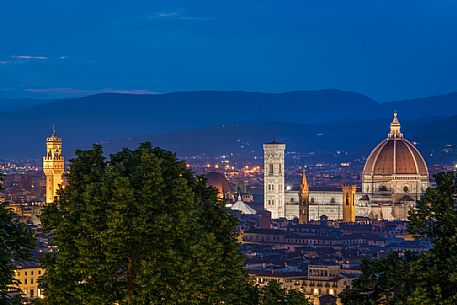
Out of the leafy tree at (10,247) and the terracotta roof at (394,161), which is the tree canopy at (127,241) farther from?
the terracotta roof at (394,161)

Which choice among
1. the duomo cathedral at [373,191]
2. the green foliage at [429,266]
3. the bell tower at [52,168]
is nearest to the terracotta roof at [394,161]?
the duomo cathedral at [373,191]

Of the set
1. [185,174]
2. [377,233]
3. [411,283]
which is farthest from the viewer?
[377,233]

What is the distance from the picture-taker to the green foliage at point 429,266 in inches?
792

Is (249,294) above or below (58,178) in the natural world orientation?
below

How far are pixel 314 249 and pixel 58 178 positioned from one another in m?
27.1

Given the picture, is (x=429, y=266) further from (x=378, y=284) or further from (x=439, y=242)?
(x=378, y=284)

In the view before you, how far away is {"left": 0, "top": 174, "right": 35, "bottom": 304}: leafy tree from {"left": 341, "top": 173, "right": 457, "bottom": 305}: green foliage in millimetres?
5542

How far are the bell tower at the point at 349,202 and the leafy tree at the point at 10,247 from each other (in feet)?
341

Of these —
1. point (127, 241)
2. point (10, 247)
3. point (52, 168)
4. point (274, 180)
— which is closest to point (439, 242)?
point (127, 241)

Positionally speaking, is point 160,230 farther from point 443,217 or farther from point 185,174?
point 443,217

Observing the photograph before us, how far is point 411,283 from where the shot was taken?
21.0 meters

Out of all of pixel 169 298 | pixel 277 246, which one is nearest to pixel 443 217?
pixel 169 298

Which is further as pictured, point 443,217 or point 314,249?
point 314,249

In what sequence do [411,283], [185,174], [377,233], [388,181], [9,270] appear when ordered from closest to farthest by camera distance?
[9,270], [411,283], [185,174], [377,233], [388,181]
